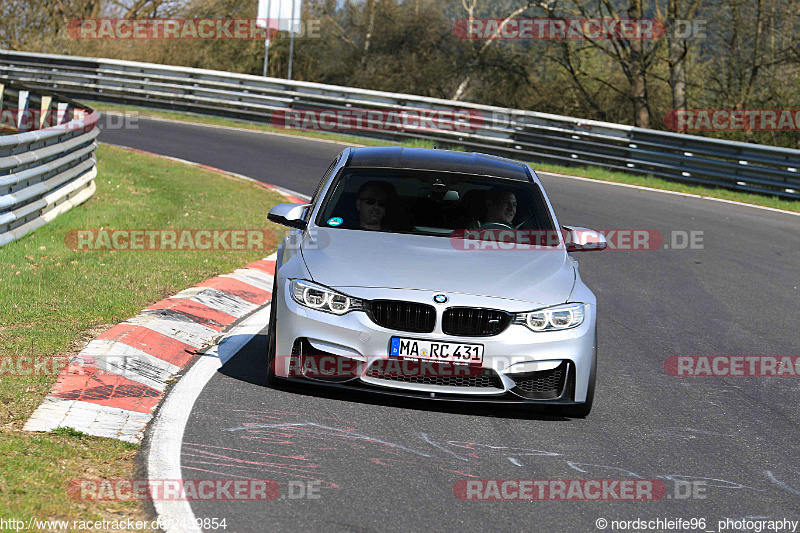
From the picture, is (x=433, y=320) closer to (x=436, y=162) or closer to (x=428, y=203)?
(x=428, y=203)

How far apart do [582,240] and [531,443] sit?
190 cm

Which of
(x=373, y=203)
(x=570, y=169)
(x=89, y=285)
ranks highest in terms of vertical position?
(x=373, y=203)

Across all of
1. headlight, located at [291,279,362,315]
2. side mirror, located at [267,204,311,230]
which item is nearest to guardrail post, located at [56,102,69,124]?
side mirror, located at [267,204,311,230]

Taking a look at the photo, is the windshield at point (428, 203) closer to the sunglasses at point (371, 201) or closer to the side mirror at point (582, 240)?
the sunglasses at point (371, 201)

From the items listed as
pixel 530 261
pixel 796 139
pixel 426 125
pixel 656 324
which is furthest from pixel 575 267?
pixel 796 139

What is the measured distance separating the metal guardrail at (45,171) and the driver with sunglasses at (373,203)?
13.5 ft

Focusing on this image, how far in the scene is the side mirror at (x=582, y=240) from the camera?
700 cm

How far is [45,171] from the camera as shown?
10.7 m

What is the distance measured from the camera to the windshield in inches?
273

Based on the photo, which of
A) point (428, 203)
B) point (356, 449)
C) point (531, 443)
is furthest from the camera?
point (428, 203)

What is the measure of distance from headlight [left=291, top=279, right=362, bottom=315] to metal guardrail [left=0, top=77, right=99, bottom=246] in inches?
183

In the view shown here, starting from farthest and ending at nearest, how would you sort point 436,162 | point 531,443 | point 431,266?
point 436,162
point 431,266
point 531,443

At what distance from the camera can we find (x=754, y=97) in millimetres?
28188

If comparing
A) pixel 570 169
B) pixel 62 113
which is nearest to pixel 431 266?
pixel 62 113
